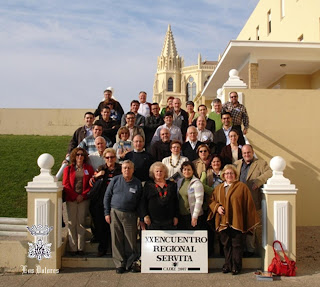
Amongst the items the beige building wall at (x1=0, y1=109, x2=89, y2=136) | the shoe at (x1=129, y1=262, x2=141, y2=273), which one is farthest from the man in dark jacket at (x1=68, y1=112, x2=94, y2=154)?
the beige building wall at (x1=0, y1=109, x2=89, y2=136)

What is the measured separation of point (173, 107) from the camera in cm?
898

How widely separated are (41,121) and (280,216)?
718 inches

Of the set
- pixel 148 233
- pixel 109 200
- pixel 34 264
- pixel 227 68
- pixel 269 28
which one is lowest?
pixel 34 264

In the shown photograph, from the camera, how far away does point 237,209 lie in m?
6.02

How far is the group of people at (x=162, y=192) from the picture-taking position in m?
6.11

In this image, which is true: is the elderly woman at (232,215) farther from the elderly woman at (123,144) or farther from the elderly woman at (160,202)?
the elderly woman at (123,144)

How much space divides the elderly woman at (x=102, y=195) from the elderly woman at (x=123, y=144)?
28.5 inches

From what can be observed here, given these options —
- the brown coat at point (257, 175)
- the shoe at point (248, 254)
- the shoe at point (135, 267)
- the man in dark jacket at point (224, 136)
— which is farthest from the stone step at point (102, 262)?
the man in dark jacket at point (224, 136)

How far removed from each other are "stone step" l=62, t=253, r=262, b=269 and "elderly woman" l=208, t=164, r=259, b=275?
28 cm

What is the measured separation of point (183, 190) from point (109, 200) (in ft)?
3.84

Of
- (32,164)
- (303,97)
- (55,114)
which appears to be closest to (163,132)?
(303,97)

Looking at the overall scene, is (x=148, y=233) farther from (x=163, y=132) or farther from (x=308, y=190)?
(x=308, y=190)

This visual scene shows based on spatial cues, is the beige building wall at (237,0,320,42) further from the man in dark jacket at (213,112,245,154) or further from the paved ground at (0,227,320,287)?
the paved ground at (0,227,320,287)

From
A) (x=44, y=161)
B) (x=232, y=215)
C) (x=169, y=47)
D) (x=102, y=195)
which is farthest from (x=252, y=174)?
(x=169, y=47)
